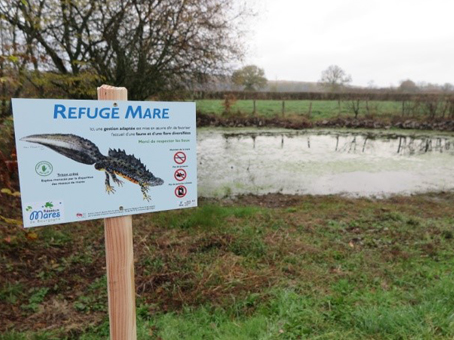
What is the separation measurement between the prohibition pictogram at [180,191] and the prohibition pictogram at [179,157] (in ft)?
0.49

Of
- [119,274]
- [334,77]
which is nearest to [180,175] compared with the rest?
[119,274]

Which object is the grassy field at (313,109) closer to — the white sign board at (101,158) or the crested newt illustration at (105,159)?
the white sign board at (101,158)

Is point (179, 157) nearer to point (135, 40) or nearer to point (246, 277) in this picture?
point (246, 277)

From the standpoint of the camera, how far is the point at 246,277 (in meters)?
3.43

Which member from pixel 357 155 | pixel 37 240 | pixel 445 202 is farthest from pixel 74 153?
pixel 357 155

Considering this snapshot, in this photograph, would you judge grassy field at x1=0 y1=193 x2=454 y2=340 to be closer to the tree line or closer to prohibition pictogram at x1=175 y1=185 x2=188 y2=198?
prohibition pictogram at x1=175 y1=185 x2=188 y2=198

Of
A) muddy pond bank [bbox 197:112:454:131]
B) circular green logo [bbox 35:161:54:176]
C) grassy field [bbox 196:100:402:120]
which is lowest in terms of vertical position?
muddy pond bank [bbox 197:112:454:131]

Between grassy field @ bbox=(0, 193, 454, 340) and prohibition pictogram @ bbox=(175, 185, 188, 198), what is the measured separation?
1200 millimetres

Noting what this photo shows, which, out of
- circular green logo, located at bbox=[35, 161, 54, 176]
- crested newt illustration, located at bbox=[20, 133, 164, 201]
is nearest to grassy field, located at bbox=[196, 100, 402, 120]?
crested newt illustration, located at bbox=[20, 133, 164, 201]

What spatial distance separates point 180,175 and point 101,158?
47 centimetres

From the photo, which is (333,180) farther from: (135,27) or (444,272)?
(135,27)

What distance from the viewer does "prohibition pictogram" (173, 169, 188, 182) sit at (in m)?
1.98

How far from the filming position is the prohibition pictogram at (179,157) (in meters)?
1.97

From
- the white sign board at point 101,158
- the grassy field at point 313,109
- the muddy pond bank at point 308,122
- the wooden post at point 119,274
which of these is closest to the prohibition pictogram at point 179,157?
the white sign board at point 101,158
